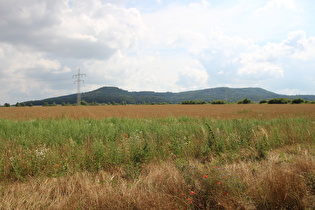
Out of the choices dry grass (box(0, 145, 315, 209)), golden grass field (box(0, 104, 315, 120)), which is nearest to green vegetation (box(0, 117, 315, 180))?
dry grass (box(0, 145, 315, 209))

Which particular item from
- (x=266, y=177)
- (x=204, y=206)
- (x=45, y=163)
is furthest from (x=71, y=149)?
(x=266, y=177)

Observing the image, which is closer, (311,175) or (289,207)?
(289,207)

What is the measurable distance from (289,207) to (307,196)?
16.4 inches

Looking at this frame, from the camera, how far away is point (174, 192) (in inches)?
147

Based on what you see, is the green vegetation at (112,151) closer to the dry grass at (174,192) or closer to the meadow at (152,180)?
the meadow at (152,180)

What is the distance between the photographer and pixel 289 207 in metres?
3.16

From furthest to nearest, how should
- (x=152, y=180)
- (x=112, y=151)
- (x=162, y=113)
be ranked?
(x=162, y=113) < (x=112, y=151) < (x=152, y=180)

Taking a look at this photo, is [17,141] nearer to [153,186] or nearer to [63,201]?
[63,201]

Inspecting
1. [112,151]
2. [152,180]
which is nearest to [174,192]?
[152,180]

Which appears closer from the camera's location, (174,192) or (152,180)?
(174,192)

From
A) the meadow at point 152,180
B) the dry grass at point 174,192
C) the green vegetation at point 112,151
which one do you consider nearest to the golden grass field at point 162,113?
the green vegetation at point 112,151

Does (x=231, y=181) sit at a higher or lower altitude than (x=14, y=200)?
higher

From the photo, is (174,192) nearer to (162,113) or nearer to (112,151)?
(112,151)

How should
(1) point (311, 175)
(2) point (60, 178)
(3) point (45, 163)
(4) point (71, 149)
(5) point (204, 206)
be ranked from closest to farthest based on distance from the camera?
(5) point (204, 206), (1) point (311, 175), (2) point (60, 178), (3) point (45, 163), (4) point (71, 149)
